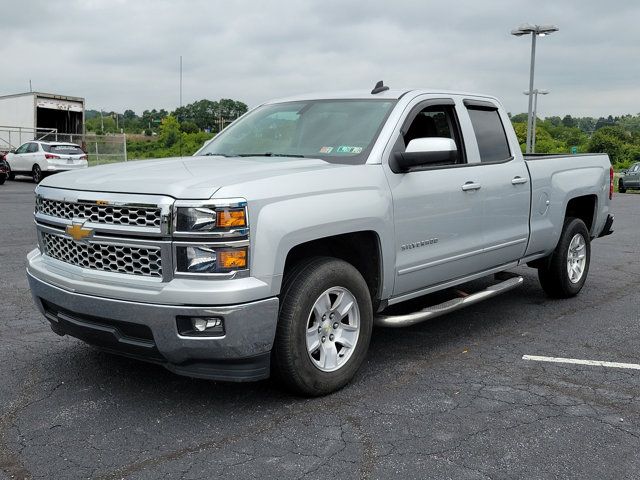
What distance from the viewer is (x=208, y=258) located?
3561 mm

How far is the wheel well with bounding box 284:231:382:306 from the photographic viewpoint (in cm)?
426

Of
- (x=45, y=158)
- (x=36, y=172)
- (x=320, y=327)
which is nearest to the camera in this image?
(x=320, y=327)

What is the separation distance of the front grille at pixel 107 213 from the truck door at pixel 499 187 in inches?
108

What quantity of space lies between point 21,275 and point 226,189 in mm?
5053

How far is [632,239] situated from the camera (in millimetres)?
12062

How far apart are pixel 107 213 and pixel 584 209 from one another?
5287 mm

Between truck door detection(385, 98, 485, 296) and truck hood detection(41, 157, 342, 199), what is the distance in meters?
0.61

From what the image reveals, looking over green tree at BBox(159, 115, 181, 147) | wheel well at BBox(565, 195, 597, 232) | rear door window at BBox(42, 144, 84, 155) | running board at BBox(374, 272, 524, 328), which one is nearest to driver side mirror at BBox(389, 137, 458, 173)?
running board at BBox(374, 272, 524, 328)

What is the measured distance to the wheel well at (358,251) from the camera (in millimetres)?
4264

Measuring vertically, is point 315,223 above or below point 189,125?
below

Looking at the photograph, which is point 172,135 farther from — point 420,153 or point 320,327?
point 320,327

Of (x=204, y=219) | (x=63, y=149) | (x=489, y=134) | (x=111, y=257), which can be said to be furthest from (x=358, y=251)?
(x=63, y=149)

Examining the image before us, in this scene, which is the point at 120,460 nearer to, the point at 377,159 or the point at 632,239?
the point at 377,159

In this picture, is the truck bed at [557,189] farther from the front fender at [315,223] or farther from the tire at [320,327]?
the tire at [320,327]
